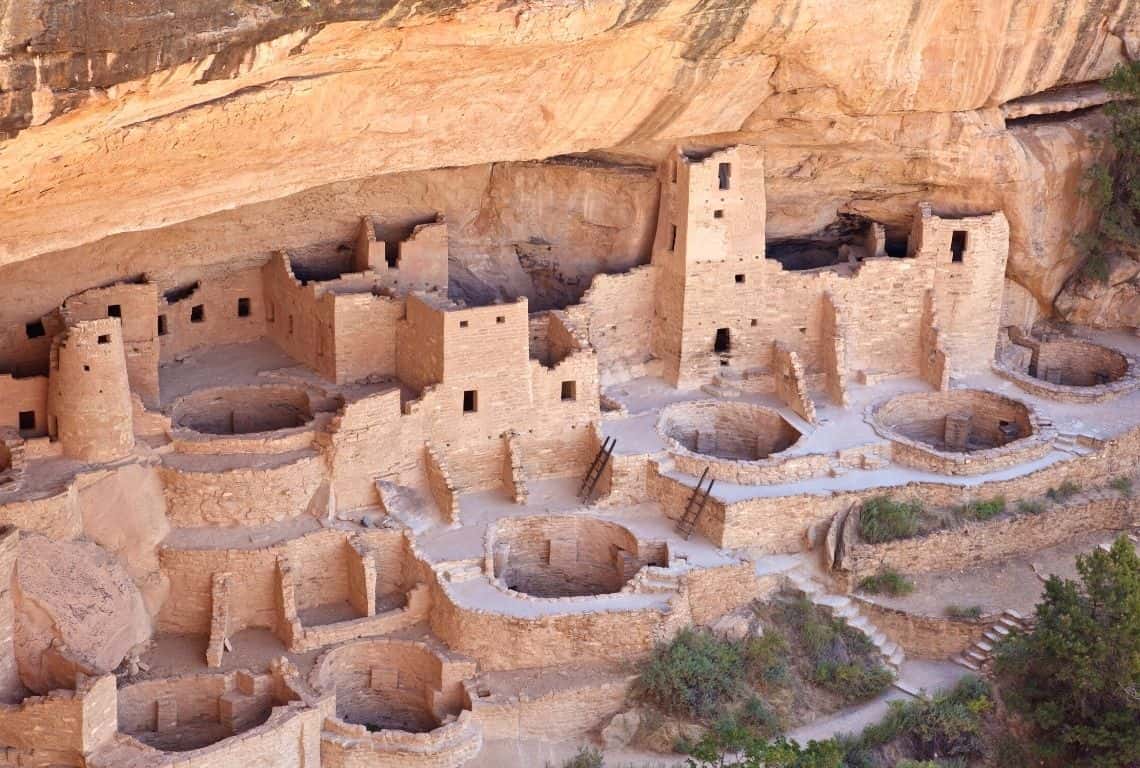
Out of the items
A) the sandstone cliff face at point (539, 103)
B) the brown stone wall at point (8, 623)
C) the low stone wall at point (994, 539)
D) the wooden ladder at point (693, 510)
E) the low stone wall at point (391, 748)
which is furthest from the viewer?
the low stone wall at point (994, 539)

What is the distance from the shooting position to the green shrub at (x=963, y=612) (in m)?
17.3

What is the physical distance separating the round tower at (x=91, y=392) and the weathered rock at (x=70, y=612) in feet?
3.38

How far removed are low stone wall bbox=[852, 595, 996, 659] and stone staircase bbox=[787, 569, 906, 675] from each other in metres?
0.08

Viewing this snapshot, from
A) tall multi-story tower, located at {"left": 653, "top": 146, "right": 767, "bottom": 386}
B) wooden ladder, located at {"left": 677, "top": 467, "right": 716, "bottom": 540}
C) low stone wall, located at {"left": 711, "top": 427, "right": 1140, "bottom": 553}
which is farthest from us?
tall multi-story tower, located at {"left": 653, "top": 146, "right": 767, "bottom": 386}

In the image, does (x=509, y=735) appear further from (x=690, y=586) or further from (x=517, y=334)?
(x=517, y=334)

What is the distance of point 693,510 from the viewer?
17.6 m

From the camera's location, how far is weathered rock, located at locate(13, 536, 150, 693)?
14.6 meters

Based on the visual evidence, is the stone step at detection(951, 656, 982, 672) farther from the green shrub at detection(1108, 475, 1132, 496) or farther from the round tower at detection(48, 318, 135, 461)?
the round tower at detection(48, 318, 135, 461)

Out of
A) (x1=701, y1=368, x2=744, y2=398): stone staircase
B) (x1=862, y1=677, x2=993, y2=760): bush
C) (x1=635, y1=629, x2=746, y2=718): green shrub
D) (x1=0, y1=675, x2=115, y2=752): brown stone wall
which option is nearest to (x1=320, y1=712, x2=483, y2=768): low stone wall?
(x1=635, y1=629, x2=746, y2=718): green shrub

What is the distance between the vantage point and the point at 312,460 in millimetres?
16484

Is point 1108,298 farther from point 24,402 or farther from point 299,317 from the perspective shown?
point 24,402

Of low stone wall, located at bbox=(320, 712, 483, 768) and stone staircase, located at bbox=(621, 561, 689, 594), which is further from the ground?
stone staircase, located at bbox=(621, 561, 689, 594)

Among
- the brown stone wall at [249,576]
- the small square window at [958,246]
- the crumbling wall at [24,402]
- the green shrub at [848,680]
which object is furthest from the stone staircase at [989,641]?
the crumbling wall at [24,402]

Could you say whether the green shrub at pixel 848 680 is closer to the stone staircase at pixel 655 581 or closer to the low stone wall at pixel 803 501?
the low stone wall at pixel 803 501
